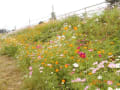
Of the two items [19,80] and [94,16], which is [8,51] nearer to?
[19,80]

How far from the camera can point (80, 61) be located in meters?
2.92

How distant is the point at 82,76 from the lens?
2416mm

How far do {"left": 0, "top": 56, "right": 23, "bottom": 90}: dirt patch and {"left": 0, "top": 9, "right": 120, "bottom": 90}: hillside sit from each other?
0.79 feet

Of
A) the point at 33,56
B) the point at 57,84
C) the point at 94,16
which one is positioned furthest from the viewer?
the point at 94,16

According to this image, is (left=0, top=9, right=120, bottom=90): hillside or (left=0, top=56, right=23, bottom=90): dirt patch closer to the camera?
(left=0, top=9, right=120, bottom=90): hillside

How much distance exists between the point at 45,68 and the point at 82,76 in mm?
851

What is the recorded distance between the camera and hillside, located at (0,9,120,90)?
2.10 meters

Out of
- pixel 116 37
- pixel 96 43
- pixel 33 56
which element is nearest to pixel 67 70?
pixel 33 56

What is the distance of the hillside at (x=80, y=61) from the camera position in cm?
210

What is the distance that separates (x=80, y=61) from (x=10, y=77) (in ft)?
6.37

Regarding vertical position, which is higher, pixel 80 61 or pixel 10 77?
pixel 80 61

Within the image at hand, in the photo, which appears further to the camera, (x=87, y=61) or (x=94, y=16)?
(x=94, y=16)

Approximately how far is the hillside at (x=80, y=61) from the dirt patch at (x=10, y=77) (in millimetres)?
240

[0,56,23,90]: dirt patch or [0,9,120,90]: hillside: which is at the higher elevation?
[0,9,120,90]: hillside
